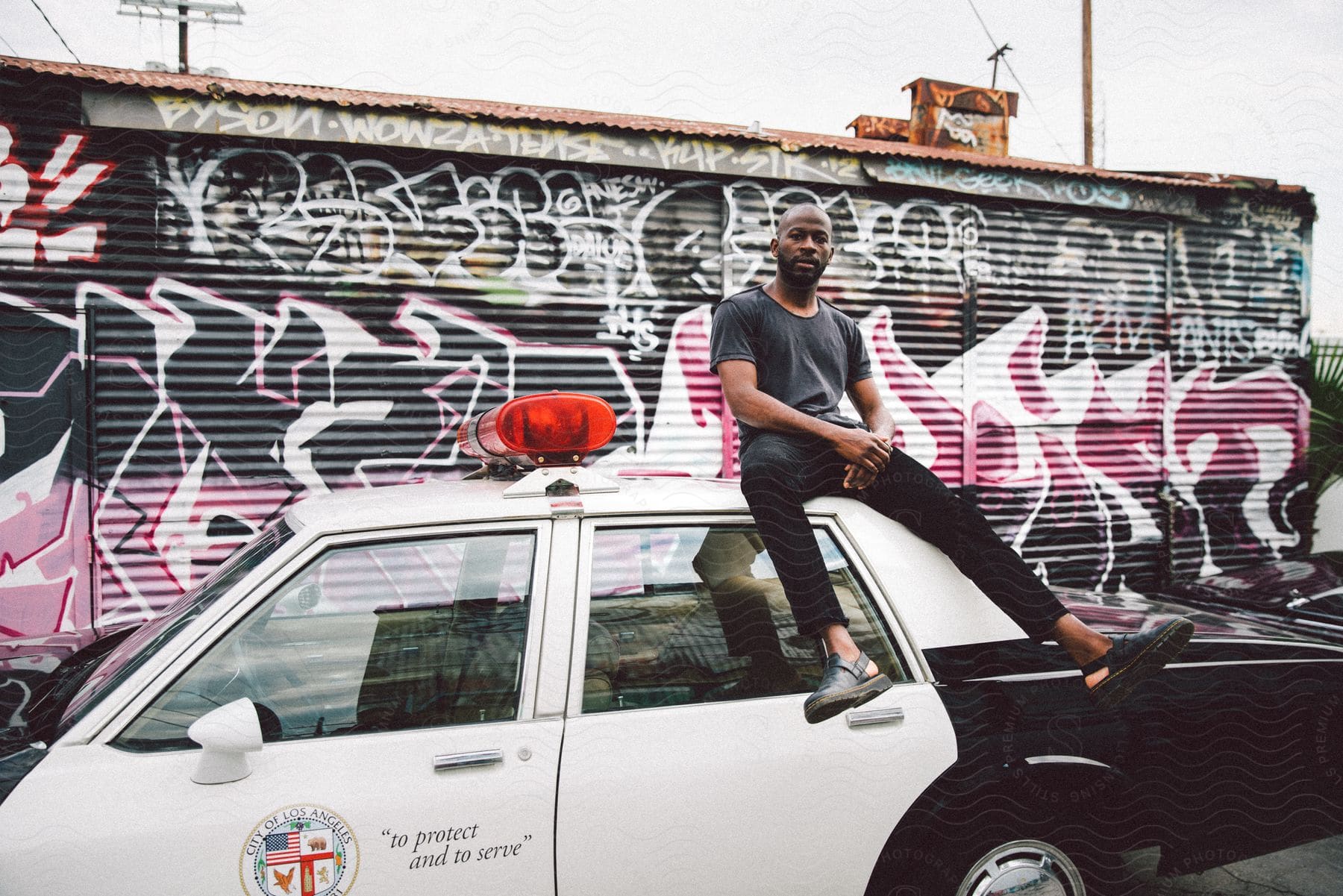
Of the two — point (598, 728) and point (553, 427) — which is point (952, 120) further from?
point (598, 728)

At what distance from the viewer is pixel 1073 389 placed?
22.2 feet

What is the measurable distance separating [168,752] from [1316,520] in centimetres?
904

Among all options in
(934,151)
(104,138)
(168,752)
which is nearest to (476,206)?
(104,138)

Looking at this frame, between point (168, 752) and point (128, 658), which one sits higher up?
point (128, 658)

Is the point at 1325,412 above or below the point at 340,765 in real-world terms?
above

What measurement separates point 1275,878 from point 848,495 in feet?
7.76

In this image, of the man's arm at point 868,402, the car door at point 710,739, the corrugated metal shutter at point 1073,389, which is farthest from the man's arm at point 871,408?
the corrugated metal shutter at point 1073,389

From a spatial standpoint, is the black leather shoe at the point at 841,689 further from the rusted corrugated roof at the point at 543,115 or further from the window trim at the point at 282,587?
the rusted corrugated roof at the point at 543,115

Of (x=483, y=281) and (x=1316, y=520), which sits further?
(x=1316, y=520)

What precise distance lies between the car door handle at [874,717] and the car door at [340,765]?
2.43 feet

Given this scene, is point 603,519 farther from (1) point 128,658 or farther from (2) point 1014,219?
(2) point 1014,219

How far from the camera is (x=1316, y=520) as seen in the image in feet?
24.2

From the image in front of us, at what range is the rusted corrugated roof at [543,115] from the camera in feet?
16.0

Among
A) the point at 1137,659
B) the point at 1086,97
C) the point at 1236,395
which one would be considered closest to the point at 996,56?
the point at 1086,97
